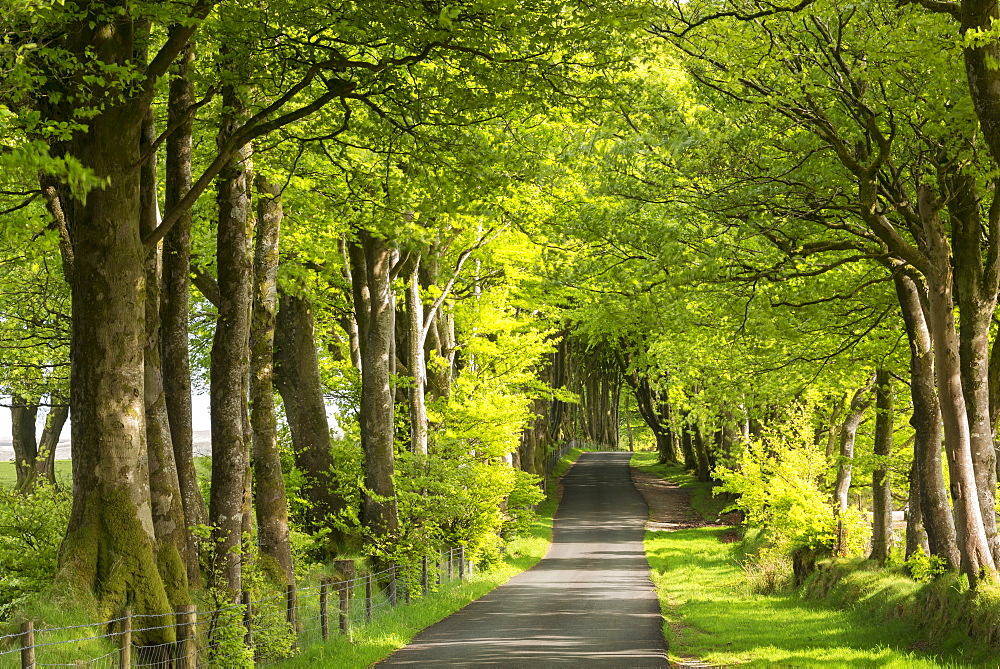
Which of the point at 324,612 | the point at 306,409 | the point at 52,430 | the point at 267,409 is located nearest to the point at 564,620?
the point at 324,612

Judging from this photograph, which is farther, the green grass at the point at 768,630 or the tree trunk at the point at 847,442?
the tree trunk at the point at 847,442

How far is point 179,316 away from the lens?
12055 millimetres

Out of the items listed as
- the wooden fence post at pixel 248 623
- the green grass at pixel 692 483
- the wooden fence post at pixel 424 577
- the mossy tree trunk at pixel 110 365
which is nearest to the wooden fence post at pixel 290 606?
the wooden fence post at pixel 248 623

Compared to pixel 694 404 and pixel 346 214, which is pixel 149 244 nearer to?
pixel 346 214

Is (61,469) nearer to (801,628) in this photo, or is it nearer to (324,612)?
(324,612)

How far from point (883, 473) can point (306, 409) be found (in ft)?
42.7

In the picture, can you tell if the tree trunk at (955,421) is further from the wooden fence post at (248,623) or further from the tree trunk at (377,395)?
the tree trunk at (377,395)

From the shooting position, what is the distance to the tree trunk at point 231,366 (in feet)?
39.2

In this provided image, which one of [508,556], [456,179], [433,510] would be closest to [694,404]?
[508,556]

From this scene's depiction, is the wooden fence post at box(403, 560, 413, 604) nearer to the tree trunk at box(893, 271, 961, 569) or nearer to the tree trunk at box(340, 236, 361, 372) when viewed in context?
the tree trunk at box(340, 236, 361, 372)

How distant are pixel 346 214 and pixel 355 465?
26.2 feet

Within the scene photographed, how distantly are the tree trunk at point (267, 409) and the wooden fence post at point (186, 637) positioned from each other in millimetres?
4049

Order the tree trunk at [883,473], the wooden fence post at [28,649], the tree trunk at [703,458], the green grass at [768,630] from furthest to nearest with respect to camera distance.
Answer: the tree trunk at [703,458], the tree trunk at [883,473], the green grass at [768,630], the wooden fence post at [28,649]

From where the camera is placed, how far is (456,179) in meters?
12.2
